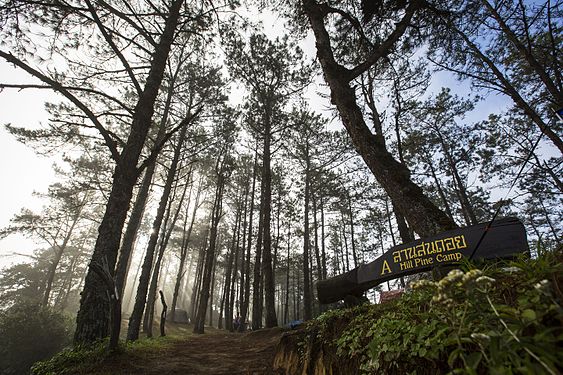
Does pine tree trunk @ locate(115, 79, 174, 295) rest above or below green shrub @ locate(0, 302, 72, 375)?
above

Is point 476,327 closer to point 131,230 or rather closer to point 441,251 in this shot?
point 441,251

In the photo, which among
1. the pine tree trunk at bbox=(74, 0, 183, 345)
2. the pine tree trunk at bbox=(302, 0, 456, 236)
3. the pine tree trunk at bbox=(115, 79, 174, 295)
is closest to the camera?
the pine tree trunk at bbox=(302, 0, 456, 236)

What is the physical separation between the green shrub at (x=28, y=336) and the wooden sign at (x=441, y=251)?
15.6 meters

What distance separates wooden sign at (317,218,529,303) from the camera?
7.78ft

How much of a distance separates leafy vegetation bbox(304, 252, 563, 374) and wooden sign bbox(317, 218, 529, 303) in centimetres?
69

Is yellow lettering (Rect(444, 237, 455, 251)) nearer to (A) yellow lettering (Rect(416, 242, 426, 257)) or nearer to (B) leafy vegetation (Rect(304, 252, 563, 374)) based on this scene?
(A) yellow lettering (Rect(416, 242, 426, 257))

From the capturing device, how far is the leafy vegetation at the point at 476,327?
872 mm

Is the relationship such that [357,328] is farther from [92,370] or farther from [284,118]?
[284,118]

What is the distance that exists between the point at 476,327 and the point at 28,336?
57.7 ft

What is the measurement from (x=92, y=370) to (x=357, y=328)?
371cm

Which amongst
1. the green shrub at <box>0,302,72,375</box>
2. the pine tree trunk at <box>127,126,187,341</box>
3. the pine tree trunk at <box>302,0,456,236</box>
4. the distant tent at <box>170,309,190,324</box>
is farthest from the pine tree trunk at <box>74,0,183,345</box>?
the distant tent at <box>170,309,190,324</box>

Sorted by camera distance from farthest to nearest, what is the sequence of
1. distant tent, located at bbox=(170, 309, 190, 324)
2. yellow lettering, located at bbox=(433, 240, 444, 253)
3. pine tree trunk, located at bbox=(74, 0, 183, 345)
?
distant tent, located at bbox=(170, 309, 190, 324) < pine tree trunk, located at bbox=(74, 0, 183, 345) < yellow lettering, located at bbox=(433, 240, 444, 253)

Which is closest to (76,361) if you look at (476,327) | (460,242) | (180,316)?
(476,327)

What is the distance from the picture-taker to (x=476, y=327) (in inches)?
44.0
